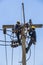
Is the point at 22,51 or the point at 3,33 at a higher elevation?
the point at 3,33

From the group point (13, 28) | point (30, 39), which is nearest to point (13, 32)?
point (13, 28)

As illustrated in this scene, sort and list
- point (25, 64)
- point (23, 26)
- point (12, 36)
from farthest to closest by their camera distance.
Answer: point (12, 36), point (23, 26), point (25, 64)

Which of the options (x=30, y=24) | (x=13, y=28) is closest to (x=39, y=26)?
(x=30, y=24)

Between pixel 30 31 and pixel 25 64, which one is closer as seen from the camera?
pixel 25 64

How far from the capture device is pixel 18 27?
11.2 meters

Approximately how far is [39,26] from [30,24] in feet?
1.49

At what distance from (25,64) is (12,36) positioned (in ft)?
6.45

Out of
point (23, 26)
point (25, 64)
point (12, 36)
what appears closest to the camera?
point (25, 64)

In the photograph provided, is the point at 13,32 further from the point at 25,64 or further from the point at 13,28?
the point at 25,64

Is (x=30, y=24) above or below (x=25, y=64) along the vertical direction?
above

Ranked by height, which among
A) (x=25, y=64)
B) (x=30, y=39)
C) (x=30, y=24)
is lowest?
(x=25, y=64)

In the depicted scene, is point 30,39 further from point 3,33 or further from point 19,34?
point 3,33

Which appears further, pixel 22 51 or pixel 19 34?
pixel 19 34

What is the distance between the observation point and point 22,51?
1010 centimetres
